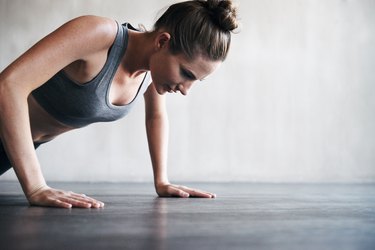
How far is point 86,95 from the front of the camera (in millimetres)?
1695

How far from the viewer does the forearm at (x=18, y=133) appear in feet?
4.70

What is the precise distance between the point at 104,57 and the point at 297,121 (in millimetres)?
2660

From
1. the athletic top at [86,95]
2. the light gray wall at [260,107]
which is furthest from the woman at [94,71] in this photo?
the light gray wall at [260,107]

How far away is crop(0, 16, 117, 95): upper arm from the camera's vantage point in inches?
57.2

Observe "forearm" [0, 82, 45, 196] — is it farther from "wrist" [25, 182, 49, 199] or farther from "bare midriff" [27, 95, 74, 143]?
"bare midriff" [27, 95, 74, 143]

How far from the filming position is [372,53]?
416 cm

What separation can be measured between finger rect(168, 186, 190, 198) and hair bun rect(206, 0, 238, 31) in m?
0.65

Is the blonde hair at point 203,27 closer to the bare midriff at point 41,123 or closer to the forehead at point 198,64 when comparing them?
the forehead at point 198,64

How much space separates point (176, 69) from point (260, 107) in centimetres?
247

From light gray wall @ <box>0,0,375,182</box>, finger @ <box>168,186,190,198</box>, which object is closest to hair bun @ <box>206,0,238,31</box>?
finger @ <box>168,186,190,198</box>

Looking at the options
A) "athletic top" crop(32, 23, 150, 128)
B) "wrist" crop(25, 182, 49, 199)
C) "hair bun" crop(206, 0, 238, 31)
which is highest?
"hair bun" crop(206, 0, 238, 31)

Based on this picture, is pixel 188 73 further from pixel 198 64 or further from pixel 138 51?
pixel 138 51

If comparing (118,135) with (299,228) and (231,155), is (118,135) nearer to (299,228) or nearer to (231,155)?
(231,155)

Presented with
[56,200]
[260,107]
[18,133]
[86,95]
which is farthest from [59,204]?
[260,107]
